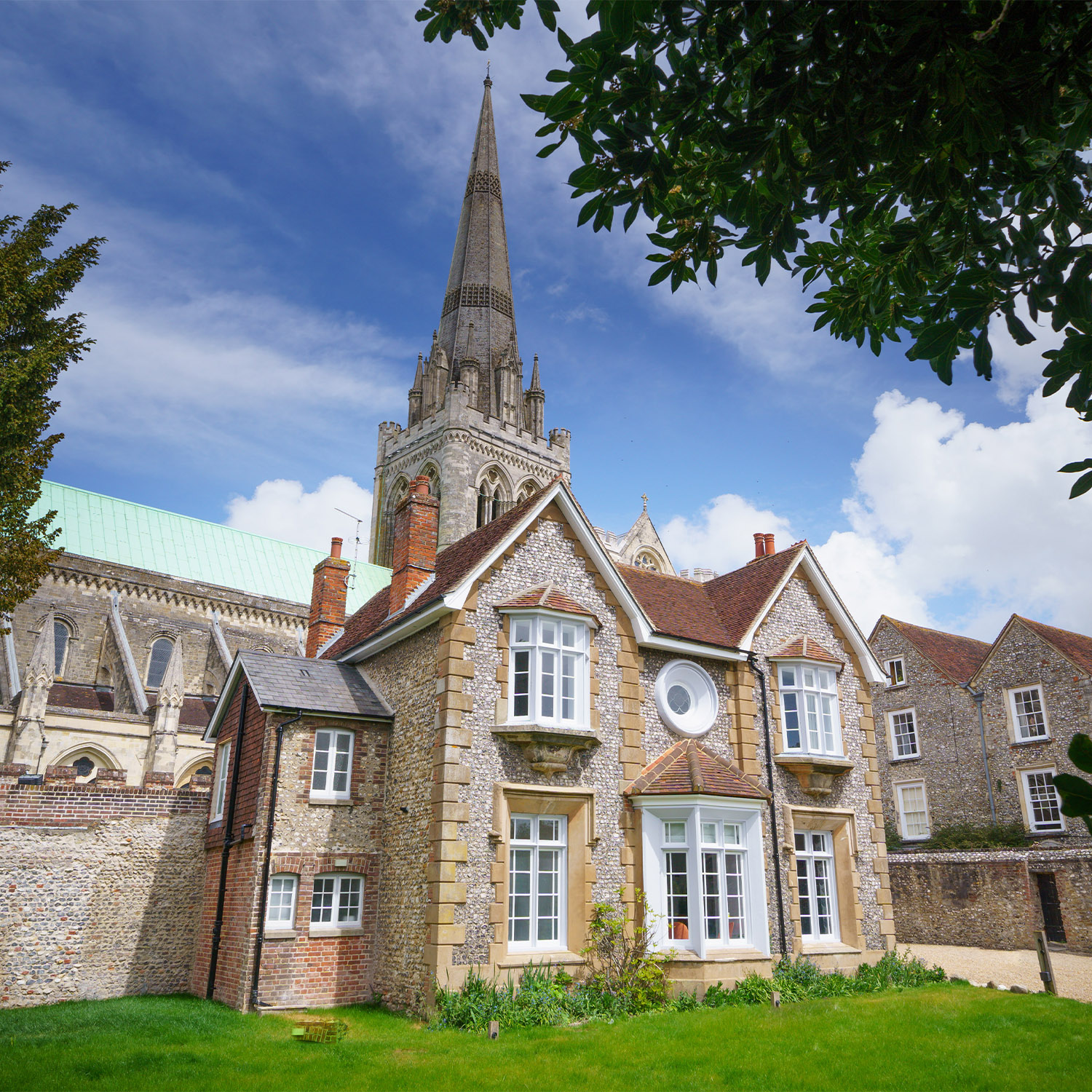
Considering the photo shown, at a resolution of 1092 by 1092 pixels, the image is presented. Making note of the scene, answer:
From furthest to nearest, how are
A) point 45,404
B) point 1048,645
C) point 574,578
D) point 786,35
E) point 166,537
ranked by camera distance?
point 166,537
point 1048,645
point 574,578
point 45,404
point 786,35

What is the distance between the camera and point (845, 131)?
18.9ft

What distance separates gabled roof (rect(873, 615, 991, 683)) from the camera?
1294 inches

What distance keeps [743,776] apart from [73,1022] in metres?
12.5

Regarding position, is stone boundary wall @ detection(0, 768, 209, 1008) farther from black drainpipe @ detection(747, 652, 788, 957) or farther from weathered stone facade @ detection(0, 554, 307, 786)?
weathered stone facade @ detection(0, 554, 307, 786)

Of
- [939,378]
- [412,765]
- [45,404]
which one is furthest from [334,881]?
[939,378]

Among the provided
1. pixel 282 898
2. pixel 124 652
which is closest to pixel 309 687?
pixel 282 898

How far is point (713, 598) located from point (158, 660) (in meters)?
27.8

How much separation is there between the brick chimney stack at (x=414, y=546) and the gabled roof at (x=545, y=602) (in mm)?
3444

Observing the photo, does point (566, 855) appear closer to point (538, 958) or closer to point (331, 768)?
point (538, 958)

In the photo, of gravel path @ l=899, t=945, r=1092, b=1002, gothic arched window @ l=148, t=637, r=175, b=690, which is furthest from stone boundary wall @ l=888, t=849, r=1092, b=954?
gothic arched window @ l=148, t=637, r=175, b=690

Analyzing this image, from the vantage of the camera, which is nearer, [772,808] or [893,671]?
[772,808]

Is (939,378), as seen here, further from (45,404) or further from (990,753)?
(990,753)

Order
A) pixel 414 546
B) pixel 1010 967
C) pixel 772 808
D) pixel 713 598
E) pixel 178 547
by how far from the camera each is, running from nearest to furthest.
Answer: pixel 772 808, pixel 414 546, pixel 1010 967, pixel 713 598, pixel 178 547

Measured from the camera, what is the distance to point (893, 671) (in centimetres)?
3450
